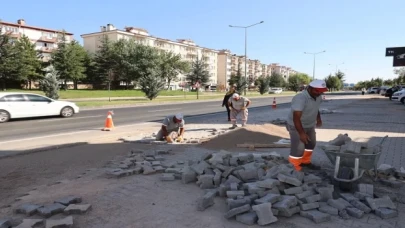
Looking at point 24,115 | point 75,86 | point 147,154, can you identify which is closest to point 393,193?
point 147,154

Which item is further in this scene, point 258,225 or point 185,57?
point 185,57

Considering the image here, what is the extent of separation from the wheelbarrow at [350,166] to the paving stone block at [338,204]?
17.5 inches

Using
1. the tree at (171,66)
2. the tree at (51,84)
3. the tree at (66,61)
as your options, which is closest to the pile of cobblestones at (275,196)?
the tree at (51,84)

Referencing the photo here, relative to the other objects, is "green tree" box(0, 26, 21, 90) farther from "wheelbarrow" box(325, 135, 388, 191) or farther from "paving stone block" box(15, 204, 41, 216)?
"wheelbarrow" box(325, 135, 388, 191)

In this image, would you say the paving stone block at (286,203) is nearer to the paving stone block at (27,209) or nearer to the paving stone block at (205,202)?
the paving stone block at (205,202)

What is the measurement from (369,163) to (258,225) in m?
1.98

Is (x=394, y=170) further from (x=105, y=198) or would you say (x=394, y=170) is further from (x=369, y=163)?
(x=105, y=198)

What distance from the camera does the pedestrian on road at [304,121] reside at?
15.2 feet

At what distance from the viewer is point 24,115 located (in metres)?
15.3

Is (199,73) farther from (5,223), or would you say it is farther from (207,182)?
(5,223)

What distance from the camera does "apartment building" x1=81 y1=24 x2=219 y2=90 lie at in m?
76.8

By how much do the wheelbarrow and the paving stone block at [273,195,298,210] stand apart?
39.0 inches

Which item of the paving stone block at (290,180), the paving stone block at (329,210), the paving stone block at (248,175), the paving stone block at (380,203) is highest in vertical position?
the paving stone block at (290,180)

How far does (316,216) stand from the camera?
3361mm
